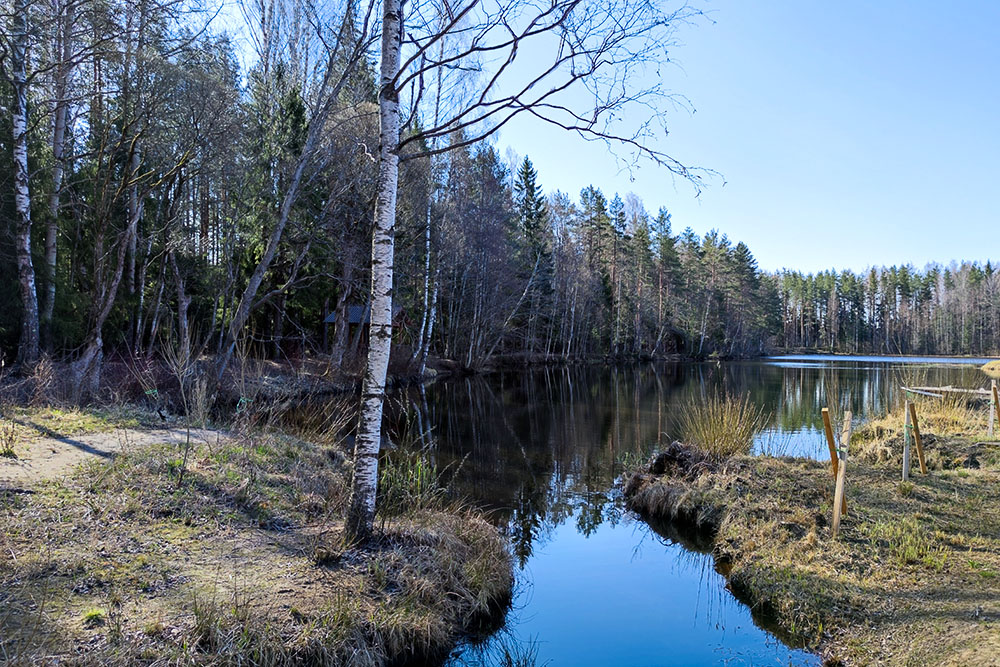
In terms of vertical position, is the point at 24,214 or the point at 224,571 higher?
the point at 24,214

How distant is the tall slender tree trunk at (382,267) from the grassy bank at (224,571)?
831 millimetres

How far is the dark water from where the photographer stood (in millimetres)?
4945

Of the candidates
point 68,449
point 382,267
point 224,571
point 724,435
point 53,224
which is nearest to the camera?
point 224,571

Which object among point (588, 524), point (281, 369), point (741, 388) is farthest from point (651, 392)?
point (588, 524)

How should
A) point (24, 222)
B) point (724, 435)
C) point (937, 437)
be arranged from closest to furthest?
point (724, 435) < point (24, 222) < point (937, 437)

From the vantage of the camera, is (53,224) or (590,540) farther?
(53,224)

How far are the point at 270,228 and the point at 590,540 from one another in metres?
14.6

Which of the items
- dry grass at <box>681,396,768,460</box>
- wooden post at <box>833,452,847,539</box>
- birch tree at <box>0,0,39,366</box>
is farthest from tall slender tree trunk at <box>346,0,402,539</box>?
birch tree at <box>0,0,39,366</box>

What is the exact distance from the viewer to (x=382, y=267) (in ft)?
15.3

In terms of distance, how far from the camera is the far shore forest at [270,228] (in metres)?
10.5

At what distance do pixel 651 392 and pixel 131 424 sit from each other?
66.7 ft

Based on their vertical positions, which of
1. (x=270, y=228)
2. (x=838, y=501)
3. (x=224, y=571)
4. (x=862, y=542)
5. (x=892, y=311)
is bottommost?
(x=862, y=542)

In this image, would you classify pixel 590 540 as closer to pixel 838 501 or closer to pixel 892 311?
pixel 838 501

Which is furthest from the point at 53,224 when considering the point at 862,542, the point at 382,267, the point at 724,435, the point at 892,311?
the point at 892,311
